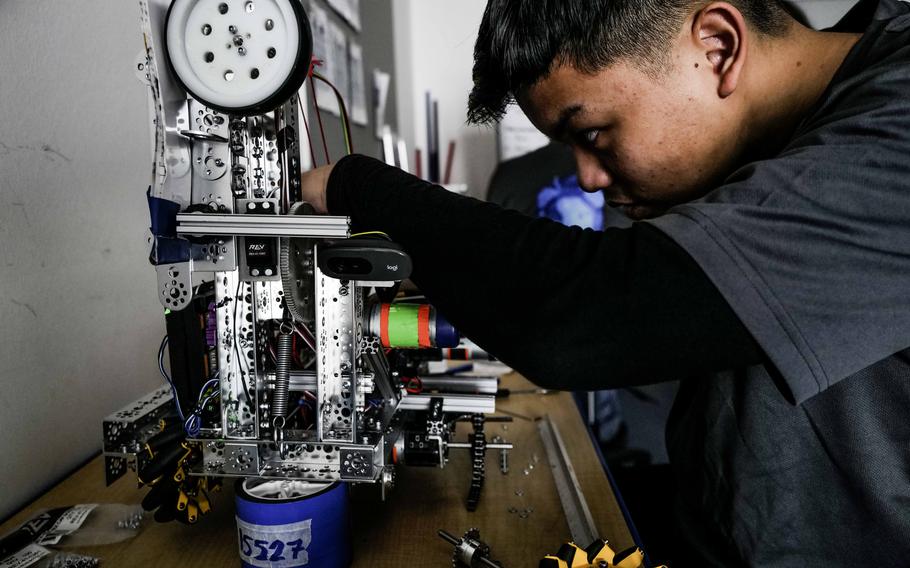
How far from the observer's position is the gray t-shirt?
0.51 m

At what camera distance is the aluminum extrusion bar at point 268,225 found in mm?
683

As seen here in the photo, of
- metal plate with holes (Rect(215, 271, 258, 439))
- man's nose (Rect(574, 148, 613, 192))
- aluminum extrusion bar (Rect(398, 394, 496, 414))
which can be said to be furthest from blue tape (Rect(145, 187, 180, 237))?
man's nose (Rect(574, 148, 613, 192))

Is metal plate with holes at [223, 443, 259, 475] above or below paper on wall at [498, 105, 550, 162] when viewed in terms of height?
below

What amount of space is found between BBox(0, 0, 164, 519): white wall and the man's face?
0.79m

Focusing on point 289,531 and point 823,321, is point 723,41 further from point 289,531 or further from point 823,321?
point 289,531

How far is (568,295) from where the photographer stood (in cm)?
57

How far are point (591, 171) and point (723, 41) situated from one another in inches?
9.4

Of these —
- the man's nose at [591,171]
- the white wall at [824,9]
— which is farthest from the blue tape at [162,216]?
the white wall at [824,9]

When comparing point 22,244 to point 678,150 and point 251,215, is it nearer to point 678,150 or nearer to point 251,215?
point 251,215

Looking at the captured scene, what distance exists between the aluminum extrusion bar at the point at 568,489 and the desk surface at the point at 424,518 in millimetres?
13

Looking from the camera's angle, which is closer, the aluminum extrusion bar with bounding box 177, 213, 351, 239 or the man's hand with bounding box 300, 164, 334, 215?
the aluminum extrusion bar with bounding box 177, 213, 351, 239

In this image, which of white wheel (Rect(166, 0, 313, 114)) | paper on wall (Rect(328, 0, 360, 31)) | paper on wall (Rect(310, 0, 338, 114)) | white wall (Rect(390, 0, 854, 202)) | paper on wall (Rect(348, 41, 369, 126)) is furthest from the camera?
white wall (Rect(390, 0, 854, 202))

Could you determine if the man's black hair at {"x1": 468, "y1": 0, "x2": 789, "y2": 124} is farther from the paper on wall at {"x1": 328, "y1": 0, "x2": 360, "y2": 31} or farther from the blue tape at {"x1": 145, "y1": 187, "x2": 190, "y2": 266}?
the paper on wall at {"x1": 328, "y1": 0, "x2": 360, "y2": 31}

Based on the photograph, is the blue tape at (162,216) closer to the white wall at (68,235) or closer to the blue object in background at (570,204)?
the white wall at (68,235)
